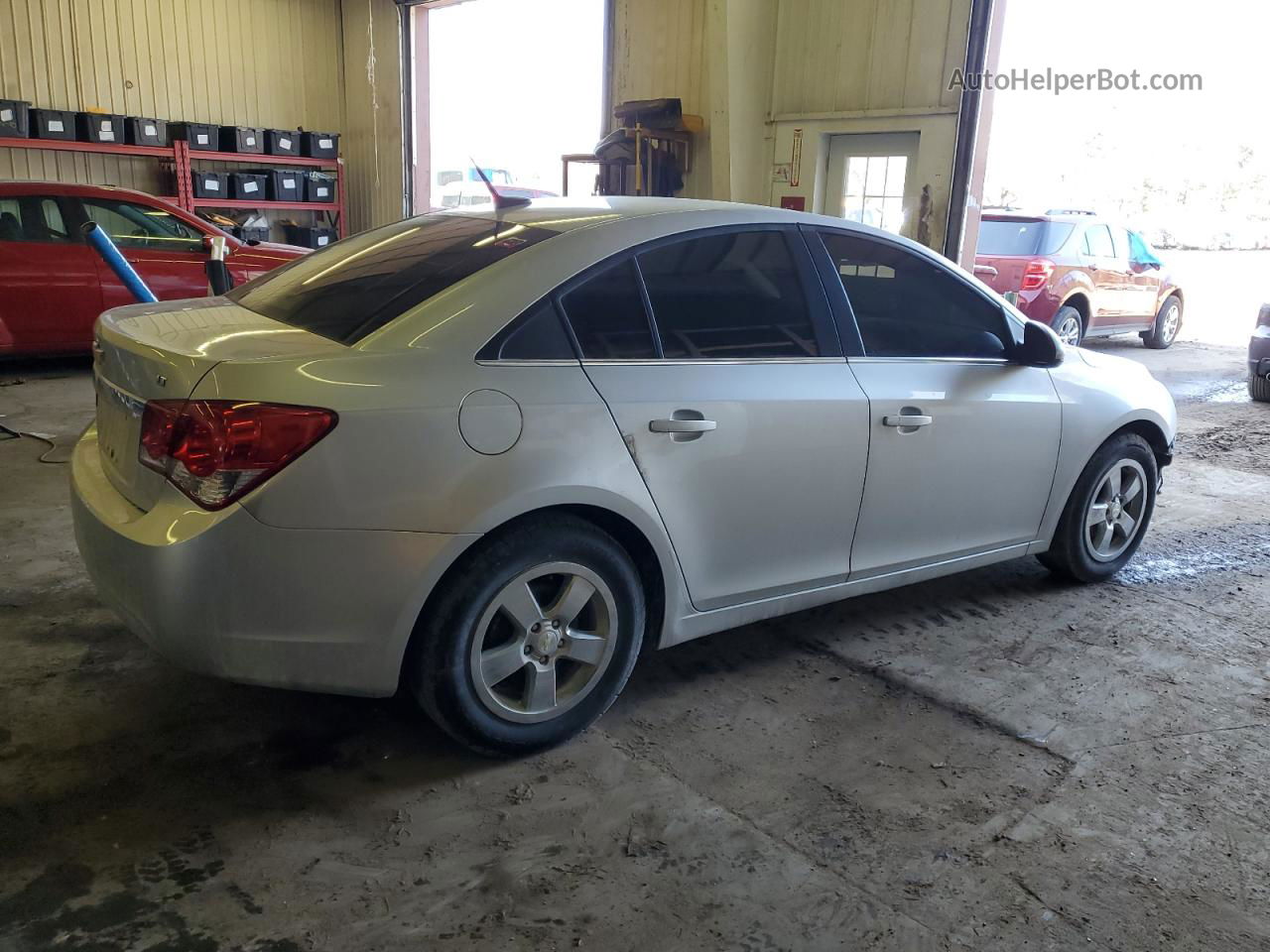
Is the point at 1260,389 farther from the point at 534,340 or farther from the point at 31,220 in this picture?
the point at 31,220

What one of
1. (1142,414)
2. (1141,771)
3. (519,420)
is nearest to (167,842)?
(519,420)

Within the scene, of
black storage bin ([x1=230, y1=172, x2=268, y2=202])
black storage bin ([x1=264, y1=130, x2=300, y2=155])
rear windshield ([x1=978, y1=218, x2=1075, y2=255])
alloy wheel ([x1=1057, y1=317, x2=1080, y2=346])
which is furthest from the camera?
black storage bin ([x1=264, y1=130, x2=300, y2=155])

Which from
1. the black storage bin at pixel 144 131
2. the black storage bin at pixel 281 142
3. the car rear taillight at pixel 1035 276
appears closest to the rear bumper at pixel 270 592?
the car rear taillight at pixel 1035 276

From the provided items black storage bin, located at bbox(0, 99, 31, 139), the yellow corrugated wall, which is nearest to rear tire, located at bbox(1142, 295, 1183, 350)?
the yellow corrugated wall

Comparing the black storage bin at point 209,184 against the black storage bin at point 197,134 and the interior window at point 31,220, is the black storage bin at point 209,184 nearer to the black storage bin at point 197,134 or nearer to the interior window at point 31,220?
the black storage bin at point 197,134

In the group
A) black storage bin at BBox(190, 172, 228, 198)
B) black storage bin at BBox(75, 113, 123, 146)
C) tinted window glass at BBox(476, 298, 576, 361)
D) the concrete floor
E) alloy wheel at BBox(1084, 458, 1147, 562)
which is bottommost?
the concrete floor

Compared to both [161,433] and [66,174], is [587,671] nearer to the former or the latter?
[161,433]

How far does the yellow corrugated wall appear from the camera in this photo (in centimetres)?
1120

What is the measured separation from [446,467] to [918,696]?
1688 mm

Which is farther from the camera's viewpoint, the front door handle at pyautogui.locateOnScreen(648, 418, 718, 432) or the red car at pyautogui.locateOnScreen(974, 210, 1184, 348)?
the red car at pyautogui.locateOnScreen(974, 210, 1184, 348)

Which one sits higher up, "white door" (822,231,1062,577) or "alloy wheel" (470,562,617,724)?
"white door" (822,231,1062,577)

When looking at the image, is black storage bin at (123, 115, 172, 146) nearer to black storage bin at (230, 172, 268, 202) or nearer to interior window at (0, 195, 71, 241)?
black storage bin at (230, 172, 268, 202)

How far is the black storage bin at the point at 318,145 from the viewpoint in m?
12.8

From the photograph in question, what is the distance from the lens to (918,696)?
10.1 ft
